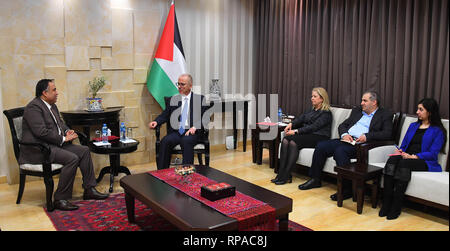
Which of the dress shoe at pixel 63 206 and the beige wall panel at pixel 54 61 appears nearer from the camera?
the dress shoe at pixel 63 206

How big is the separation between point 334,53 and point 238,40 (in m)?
1.67

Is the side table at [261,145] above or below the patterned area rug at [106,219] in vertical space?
above

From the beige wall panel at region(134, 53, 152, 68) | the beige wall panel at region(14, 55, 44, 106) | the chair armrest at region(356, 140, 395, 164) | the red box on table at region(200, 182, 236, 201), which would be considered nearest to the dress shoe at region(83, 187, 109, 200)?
the beige wall panel at region(14, 55, 44, 106)

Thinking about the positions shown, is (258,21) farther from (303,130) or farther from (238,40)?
(303,130)

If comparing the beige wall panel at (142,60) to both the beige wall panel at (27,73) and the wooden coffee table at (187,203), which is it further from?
the wooden coffee table at (187,203)

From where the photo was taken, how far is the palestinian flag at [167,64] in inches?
206

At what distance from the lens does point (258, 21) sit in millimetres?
6133

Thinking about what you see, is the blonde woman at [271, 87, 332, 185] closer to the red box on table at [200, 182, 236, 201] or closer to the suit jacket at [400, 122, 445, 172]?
the red box on table at [200, 182, 236, 201]

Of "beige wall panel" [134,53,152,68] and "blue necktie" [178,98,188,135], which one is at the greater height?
"beige wall panel" [134,53,152,68]

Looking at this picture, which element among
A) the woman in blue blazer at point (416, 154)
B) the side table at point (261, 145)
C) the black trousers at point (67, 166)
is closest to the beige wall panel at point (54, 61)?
the black trousers at point (67, 166)

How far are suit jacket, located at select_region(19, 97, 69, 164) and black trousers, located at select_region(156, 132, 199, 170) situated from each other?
1103 millimetres

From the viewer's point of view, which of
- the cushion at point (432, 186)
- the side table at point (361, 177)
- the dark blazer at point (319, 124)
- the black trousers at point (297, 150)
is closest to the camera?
the cushion at point (432, 186)

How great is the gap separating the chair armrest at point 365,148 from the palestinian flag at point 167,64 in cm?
242

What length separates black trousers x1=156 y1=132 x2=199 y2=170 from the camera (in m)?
4.55
